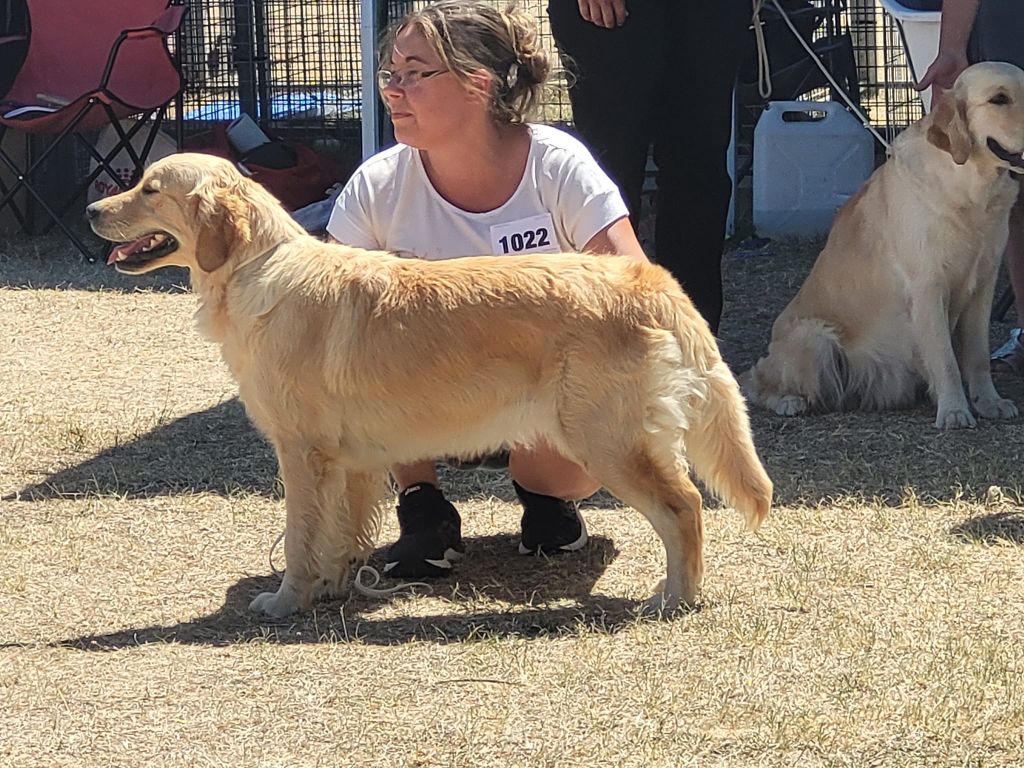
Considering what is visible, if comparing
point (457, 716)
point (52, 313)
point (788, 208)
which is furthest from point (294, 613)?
point (788, 208)

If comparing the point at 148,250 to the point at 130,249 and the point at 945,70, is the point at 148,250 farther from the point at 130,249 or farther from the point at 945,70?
the point at 945,70

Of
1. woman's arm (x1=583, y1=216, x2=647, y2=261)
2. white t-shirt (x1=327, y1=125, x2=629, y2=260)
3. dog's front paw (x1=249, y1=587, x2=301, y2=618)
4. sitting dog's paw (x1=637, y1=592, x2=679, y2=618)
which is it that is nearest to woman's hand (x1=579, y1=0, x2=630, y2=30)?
white t-shirt (x1=327, y1=125, x2=629, y2=260)

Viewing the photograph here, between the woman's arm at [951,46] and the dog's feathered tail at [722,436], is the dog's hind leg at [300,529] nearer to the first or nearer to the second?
the dog's feathered tail at [722,436]

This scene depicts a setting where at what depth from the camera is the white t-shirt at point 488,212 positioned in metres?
3.60

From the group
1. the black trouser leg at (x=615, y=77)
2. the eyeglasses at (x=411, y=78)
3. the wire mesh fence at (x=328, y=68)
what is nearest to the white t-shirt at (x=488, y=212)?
the eyeglasses at (x=411, y=78)

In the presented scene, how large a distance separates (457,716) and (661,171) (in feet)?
8.95

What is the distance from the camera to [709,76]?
4.79 m

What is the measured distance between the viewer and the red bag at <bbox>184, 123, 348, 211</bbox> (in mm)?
7957

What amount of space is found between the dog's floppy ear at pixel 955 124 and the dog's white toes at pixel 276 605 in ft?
8.92

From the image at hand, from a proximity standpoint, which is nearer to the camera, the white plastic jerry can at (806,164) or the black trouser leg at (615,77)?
the black trouser leg at (615,77)

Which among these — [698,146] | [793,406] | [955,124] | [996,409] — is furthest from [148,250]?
[996,409]

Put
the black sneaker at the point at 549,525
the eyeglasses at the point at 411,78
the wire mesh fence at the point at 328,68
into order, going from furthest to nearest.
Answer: the wire mesh fence at the point at 328,68 → the black sneaker at the point at 549,525 → the eyeglasses at the point at 411,78

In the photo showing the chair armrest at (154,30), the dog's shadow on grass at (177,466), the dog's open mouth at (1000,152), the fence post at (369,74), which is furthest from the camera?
the chair armrest at (154,30)

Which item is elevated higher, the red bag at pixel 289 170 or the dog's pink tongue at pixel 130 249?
the dog's pink tongue at pixel 130 249
